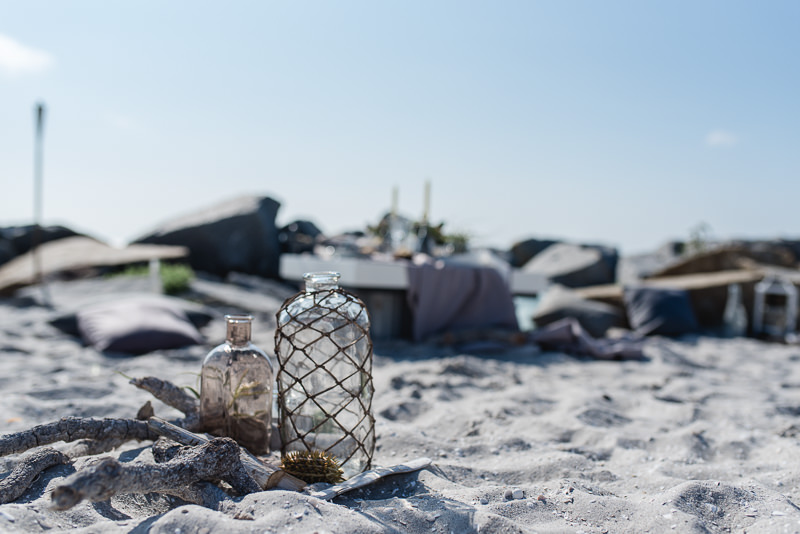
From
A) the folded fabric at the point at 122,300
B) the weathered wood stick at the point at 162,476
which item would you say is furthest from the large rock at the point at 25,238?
the weathered wood stick at the point at 162,476

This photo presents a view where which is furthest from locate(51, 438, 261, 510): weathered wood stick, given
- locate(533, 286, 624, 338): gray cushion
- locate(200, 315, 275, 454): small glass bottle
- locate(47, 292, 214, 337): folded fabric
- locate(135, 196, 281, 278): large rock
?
locate(135, 196, 281, 278): large rock

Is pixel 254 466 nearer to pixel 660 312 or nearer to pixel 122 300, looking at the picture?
pixel 122 300

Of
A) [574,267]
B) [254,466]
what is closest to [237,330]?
[254,466]

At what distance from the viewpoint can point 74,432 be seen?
5.78 feet

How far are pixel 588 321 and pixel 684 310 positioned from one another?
4.36 ft

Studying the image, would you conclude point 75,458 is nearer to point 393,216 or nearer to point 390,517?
point 390,517

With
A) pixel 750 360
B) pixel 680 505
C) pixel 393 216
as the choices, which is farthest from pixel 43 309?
pixel 750 360

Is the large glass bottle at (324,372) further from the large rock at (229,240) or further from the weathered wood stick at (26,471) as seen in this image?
the large rock at (229,240)

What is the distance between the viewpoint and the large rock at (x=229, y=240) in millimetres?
9320

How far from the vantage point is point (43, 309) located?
604 cm

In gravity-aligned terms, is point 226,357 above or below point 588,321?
above

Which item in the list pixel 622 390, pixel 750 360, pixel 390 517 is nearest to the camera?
pixel 390 517

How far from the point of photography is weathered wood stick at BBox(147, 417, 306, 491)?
162 centimetres

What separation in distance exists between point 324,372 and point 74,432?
0.74 meters
